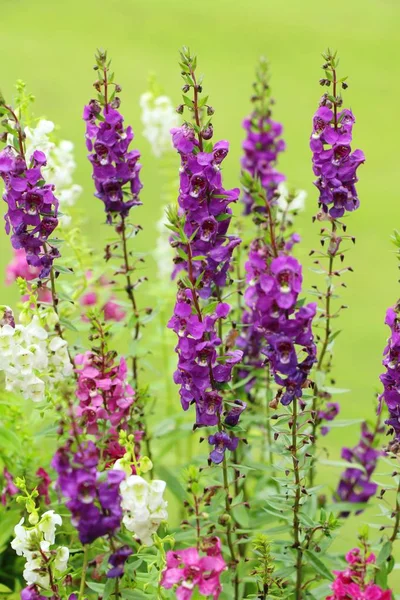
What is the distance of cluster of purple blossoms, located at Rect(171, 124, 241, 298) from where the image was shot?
1.70m

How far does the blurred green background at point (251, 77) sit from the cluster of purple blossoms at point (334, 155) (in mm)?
2379

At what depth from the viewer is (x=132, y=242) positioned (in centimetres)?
532

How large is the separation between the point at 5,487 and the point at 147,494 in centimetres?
87

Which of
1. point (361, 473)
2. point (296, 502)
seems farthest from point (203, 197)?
point (361, 473)

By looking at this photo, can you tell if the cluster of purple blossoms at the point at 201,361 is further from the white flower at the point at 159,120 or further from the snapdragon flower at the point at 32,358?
the white flower at the point at 159,120

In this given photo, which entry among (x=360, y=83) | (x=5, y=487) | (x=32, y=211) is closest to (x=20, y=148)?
(x=32, y=211)

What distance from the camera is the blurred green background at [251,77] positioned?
5.05 m

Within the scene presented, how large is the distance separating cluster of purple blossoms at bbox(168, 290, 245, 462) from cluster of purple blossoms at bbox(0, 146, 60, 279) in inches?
15.3

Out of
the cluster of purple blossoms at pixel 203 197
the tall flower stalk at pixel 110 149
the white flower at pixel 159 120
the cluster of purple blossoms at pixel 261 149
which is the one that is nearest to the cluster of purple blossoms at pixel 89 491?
the cluster of purple blossoms at pixel 203 197

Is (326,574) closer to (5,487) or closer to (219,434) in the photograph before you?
(219,434)

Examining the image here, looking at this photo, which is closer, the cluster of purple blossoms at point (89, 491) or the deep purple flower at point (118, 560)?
the cluster of purple blossoms at point (89, 491)

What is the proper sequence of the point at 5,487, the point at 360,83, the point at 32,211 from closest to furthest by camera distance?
the point at 32,211, the point at 5,487, the point at 360,83

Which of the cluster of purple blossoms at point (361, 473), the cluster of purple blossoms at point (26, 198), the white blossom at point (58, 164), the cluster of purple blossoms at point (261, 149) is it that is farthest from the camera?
the cluster of purple blossoms at point (261, 149)

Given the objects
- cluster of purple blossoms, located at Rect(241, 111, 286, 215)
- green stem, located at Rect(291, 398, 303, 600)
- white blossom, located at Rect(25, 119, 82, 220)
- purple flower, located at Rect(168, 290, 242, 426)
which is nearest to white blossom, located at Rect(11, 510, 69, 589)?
purple flower, located at Rect(168, 290, 242, 426)
